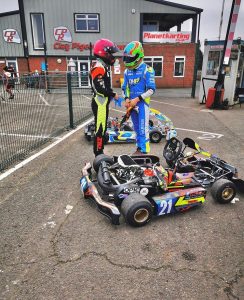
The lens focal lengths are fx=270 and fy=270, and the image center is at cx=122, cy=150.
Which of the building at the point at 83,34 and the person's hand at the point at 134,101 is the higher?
the building at the point at 83,34

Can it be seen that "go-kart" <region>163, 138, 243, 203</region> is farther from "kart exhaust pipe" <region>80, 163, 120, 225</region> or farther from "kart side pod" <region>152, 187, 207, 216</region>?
"kart exhaust pipe" <region>80, 163, 120, 225</region>

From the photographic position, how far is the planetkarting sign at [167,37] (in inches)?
876

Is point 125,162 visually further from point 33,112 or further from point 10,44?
point 10,44

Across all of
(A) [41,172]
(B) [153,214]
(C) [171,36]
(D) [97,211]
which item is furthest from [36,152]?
(C) [171,36]

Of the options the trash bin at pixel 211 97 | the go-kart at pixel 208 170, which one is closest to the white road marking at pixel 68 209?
the go-kart at pixel 208 170

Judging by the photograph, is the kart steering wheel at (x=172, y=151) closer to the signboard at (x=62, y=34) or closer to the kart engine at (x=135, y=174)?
the kart engine at (x=135, y=174)

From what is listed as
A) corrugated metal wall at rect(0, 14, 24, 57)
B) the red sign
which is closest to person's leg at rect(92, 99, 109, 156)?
the red sign

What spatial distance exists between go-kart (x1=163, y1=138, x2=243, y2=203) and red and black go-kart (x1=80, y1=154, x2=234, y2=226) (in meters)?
0.26

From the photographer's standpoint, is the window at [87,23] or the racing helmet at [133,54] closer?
the racing helmet at [133,54]

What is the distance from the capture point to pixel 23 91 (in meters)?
5.58

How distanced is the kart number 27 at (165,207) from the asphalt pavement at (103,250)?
0.14m

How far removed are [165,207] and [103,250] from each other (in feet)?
3.33

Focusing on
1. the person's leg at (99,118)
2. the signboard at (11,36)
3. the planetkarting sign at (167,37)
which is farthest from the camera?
the planetkarting sign at (167,37)

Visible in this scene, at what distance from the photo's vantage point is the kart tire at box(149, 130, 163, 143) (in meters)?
7.11
